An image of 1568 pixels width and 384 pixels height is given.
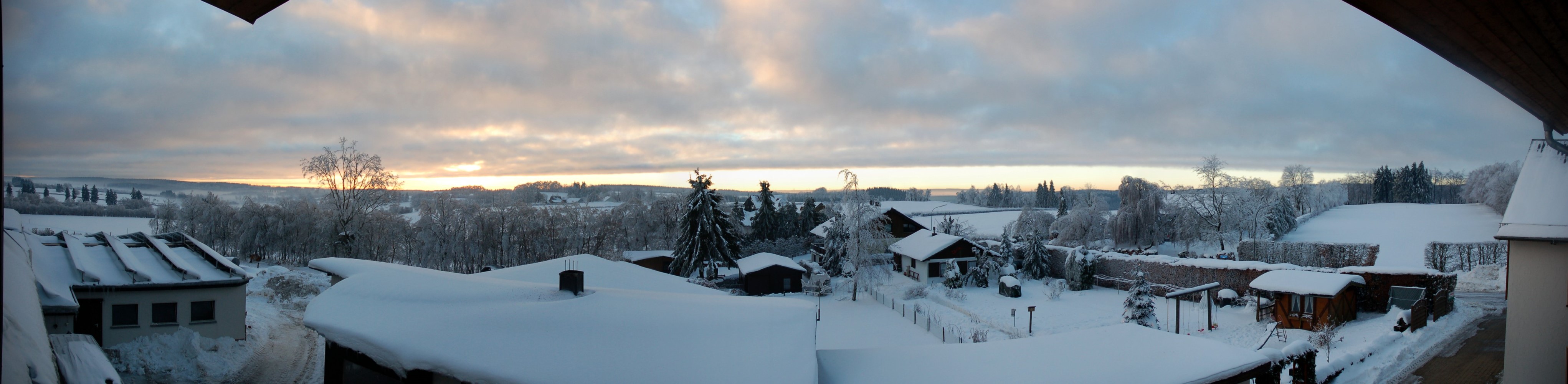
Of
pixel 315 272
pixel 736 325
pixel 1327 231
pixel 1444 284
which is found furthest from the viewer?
pixel 1327 231

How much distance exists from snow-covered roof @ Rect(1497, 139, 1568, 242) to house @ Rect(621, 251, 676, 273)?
94.2ft

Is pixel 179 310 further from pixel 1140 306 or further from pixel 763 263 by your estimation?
pixel 1140 306

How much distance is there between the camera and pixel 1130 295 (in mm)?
16750

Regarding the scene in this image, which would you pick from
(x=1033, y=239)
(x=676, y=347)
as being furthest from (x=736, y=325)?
(x=1033, y=239)

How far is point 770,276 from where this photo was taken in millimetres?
26297

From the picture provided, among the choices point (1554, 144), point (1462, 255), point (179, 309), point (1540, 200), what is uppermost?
point (1554, 144)

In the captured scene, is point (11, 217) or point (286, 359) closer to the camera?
point (11, 217)

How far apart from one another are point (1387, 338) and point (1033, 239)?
1620 cm

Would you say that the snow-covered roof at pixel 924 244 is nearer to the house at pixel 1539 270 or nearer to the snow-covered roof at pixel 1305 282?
the snow-covered roof at pixel 1305 282

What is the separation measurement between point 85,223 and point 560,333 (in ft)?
36.5

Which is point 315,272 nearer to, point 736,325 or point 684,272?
point 684,272

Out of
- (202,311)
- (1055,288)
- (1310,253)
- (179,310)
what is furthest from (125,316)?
(1310,253)

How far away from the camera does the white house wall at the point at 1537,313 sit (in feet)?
17.6

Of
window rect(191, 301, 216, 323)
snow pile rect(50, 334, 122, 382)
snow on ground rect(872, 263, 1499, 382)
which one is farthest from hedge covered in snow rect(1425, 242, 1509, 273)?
window rect(191, 301, 216, 323)
